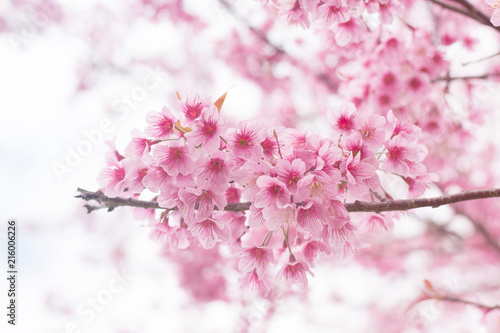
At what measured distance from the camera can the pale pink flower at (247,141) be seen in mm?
1214

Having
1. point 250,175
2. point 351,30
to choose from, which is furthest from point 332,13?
point 250,175

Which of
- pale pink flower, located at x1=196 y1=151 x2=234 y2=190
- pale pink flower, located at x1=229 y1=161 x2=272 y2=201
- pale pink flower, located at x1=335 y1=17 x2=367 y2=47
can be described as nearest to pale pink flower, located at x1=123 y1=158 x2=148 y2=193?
pale pink flower, located at x1=196 y1=151 x2=234 y2=190

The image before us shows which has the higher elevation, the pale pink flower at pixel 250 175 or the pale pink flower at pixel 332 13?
the pale pink flower at pixel 332 13

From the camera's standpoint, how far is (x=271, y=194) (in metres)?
1.16

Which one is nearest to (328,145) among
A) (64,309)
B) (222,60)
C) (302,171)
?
(302,171)

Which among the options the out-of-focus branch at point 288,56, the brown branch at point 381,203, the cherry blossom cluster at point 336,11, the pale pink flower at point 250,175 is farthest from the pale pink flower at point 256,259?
the out-of-focus branch at point 288,56

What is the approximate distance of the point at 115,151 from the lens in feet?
4.81

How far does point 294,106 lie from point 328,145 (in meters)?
4.79

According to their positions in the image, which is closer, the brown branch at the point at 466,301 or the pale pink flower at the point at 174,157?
the pale pink flower at the point at 174,157

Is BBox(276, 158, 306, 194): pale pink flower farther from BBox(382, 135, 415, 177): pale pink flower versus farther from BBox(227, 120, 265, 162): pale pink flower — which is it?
BBox(382, 135, 415, 177): pale pink flower

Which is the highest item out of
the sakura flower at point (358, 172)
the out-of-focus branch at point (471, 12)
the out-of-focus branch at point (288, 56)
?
the out-of-focus branch at point (288, 56)

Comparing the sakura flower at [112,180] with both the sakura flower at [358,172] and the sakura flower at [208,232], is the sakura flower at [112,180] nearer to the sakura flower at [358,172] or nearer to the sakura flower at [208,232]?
the sakura flower at [208,232]

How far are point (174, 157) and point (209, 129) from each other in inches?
5.7

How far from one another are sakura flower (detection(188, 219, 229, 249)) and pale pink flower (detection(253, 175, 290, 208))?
24cm
